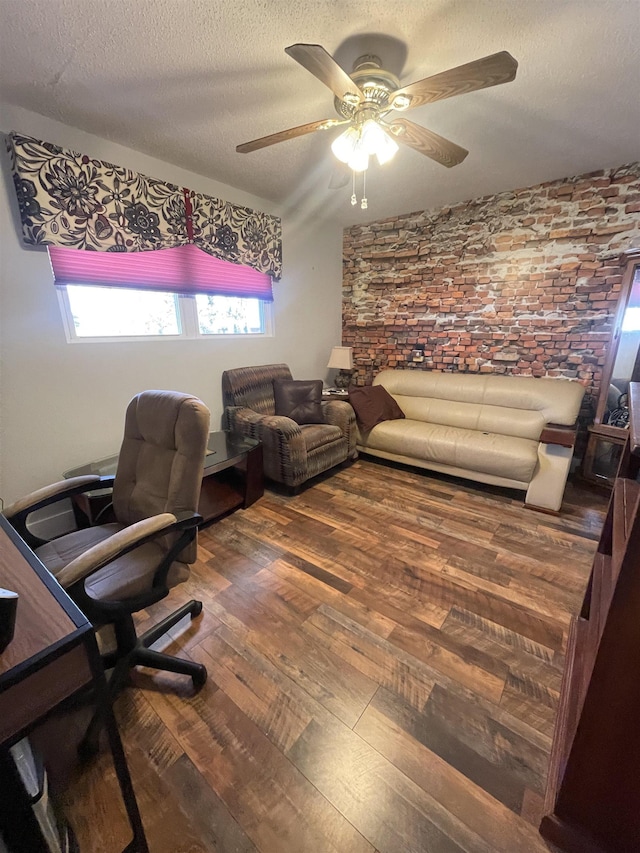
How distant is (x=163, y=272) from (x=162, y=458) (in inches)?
72.5

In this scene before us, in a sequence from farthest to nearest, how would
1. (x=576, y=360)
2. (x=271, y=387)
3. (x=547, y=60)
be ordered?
(x=271, y=387) < (x=576, y=360) < (x=547, y=60)

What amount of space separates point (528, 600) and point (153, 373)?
2876 mm

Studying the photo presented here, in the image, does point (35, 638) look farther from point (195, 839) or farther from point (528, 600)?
point (528, 600)

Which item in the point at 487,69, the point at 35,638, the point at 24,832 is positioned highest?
the point at 487,69

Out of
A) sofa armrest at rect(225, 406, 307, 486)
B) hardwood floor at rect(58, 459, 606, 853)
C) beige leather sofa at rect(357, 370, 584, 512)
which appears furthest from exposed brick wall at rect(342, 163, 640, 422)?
sofa armrest at rect(225, 406, 307, 486)

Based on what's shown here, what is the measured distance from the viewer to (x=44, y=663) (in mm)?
615

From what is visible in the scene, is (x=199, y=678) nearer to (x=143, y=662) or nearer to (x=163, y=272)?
(x=143, y=662)

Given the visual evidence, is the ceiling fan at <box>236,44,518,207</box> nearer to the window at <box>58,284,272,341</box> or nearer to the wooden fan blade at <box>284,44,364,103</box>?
the wooden fan blade at <box>284,44,364,103</box>

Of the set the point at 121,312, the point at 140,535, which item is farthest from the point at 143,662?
the point at 121,312

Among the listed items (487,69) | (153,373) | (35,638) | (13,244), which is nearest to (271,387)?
(153,373)

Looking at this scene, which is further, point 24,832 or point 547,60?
point 547,60

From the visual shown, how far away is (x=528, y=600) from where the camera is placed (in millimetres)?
1713

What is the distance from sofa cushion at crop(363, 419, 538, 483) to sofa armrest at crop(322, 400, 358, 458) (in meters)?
0.21

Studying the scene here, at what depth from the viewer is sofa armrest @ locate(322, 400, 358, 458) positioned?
3.23m
